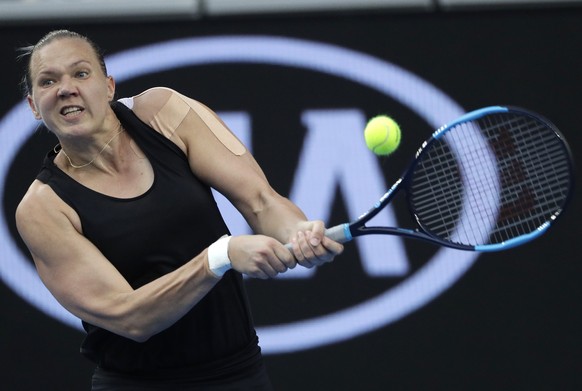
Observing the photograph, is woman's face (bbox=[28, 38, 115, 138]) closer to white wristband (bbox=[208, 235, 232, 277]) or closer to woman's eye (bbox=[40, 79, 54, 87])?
woman's eye (bbox=[40, 79, 54, 87])

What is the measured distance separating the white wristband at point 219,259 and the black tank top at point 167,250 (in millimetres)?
282

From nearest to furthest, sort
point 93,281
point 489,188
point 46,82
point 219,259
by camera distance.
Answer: point 219,259, point 93,281, point 46,82, point 489,188

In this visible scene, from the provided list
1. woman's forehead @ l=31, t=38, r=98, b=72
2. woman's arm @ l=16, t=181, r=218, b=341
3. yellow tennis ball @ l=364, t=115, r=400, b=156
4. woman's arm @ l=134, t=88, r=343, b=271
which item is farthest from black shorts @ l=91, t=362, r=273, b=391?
woman's forehead @ l=31, t=38, r=98, b=72

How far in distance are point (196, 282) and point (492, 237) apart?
186 centimetres

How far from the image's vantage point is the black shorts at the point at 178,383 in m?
3.07

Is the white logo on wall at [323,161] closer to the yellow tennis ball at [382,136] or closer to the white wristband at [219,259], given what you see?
the yellow tennis ball at [382,136]

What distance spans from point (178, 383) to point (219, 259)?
0.47m

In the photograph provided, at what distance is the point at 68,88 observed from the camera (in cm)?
304

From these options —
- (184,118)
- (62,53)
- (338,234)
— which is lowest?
(338,234)

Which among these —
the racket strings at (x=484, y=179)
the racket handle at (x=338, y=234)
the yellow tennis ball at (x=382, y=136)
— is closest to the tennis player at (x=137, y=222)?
the racket handle at (x=338, y=234)

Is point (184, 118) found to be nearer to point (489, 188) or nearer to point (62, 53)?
point (62, 53)

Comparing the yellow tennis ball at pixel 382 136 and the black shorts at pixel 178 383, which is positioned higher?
the yellow tennis ball at pixel 382 136

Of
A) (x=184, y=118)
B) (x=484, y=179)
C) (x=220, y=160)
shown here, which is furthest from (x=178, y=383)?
(x=484, y=179)

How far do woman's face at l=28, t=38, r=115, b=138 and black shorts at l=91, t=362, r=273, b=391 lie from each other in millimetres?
700
